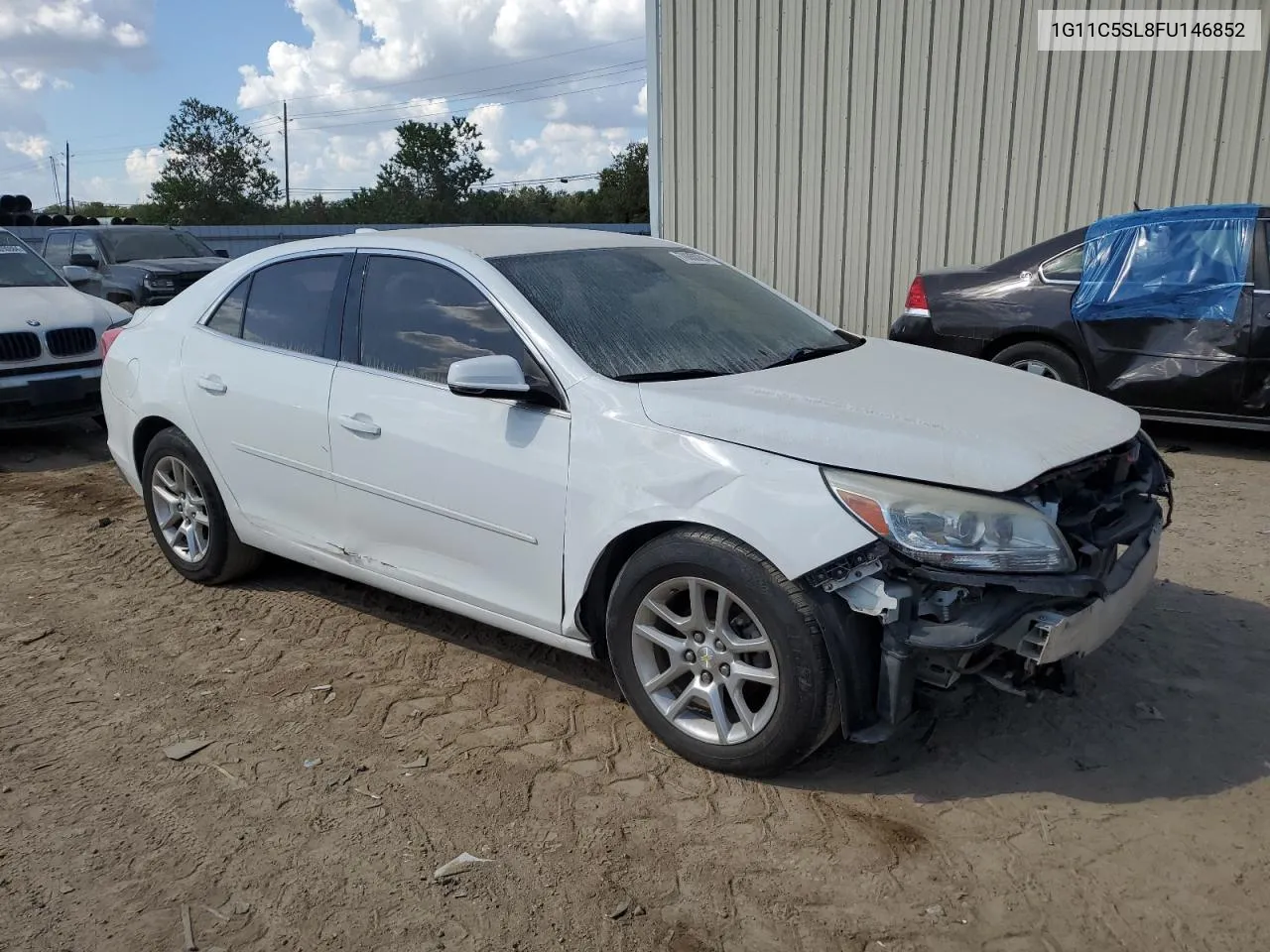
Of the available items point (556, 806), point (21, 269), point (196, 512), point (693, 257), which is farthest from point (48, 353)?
point (556, 806)

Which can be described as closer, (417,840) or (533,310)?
(417,840)

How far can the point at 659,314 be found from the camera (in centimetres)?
385

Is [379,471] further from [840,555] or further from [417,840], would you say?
[840,555]

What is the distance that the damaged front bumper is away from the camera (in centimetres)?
280

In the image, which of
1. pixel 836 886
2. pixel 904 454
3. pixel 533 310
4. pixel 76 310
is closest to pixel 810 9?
pixel 76 310

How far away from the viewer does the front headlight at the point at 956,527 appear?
2.81 metres

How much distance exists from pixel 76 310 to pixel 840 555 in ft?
25.0

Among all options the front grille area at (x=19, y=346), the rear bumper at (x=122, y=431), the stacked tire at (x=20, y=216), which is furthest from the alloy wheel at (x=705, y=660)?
the stacked tire at (x=20, y=216)

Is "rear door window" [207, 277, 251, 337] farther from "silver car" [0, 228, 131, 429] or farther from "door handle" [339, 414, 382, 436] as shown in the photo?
"silver car" [0, 228, 131, 429]

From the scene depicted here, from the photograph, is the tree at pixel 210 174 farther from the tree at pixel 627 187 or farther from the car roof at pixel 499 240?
the car roof at pixel 499 240

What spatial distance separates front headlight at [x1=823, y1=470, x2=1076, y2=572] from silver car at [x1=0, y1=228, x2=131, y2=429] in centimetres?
702

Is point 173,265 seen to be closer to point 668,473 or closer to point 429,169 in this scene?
point 668,473

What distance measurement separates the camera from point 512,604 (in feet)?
11.8

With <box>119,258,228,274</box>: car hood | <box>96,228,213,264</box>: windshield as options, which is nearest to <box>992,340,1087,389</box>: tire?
<box>119,258,228,274</box>: car hood
